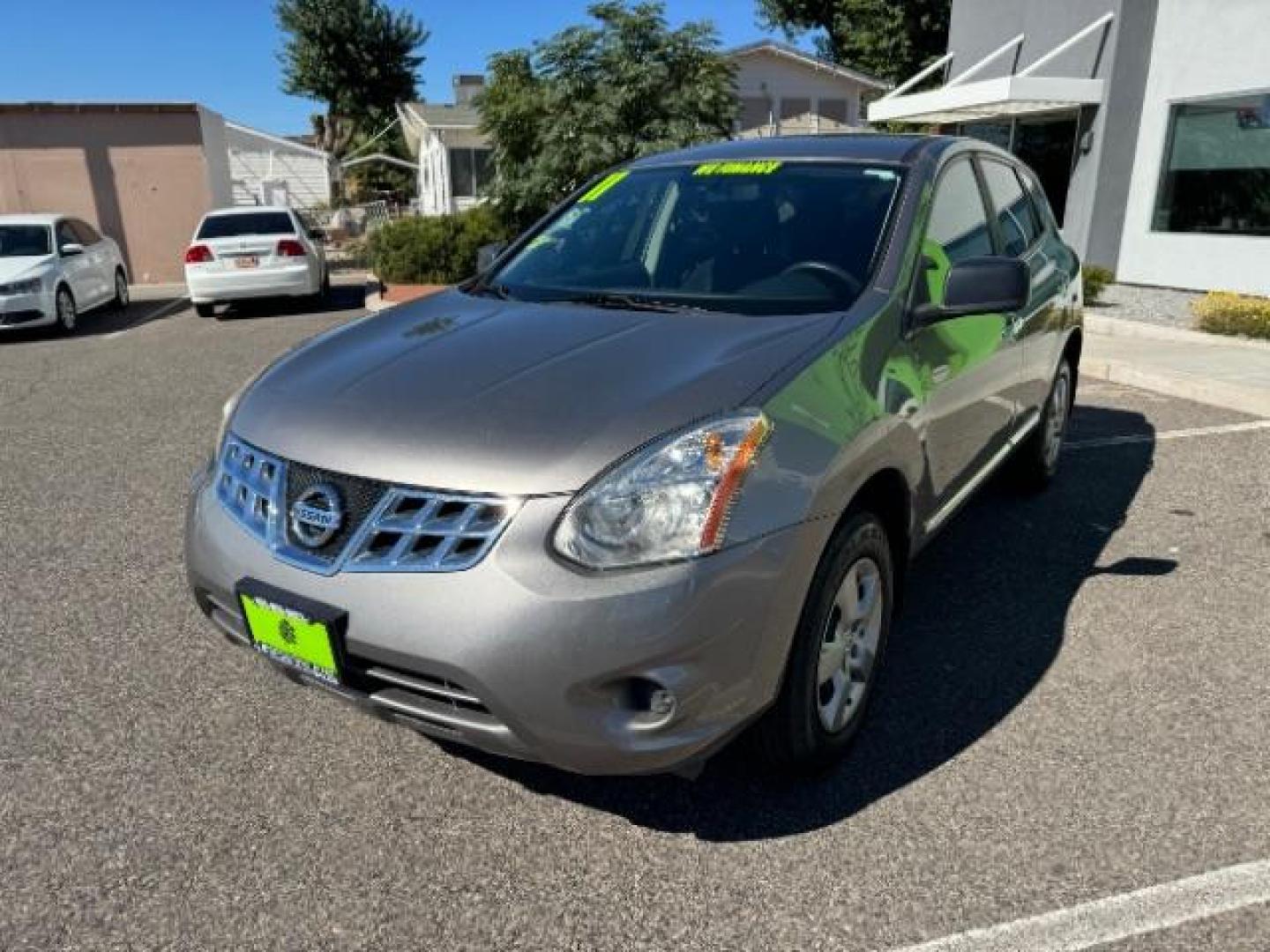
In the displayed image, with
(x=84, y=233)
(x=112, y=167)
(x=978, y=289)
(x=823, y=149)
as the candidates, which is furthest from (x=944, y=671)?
(x=112, y=167)

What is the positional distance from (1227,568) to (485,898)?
11.4 feet

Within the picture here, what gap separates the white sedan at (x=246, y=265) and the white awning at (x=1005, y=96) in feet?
30.9

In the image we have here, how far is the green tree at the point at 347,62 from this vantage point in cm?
4466

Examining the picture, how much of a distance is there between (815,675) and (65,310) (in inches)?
497

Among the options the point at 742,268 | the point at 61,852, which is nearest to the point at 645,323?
the point at 742,268

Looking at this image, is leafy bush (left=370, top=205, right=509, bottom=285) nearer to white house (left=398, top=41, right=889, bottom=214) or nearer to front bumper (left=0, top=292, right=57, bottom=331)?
front bumper (left=0, top=292, right=57, bottom=331)

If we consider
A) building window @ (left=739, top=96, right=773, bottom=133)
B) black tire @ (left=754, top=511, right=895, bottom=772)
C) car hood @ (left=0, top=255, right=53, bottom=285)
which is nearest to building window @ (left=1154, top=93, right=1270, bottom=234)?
black tire @ (left=754, top=511, right=895, bottom=772)

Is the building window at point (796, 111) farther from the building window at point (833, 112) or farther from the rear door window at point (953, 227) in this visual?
the rear door window at point (953, 227)

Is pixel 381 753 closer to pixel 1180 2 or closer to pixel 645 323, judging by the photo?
pixel 645 323

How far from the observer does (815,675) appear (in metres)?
2.42

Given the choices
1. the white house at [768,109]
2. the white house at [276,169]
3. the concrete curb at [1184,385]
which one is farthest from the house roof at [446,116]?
Answer: the concrete curb at [1184,385]

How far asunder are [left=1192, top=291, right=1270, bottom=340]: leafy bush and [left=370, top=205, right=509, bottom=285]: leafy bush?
30.4 ft

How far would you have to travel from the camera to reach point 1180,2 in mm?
12742

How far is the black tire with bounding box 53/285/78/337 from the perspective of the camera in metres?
12.0
